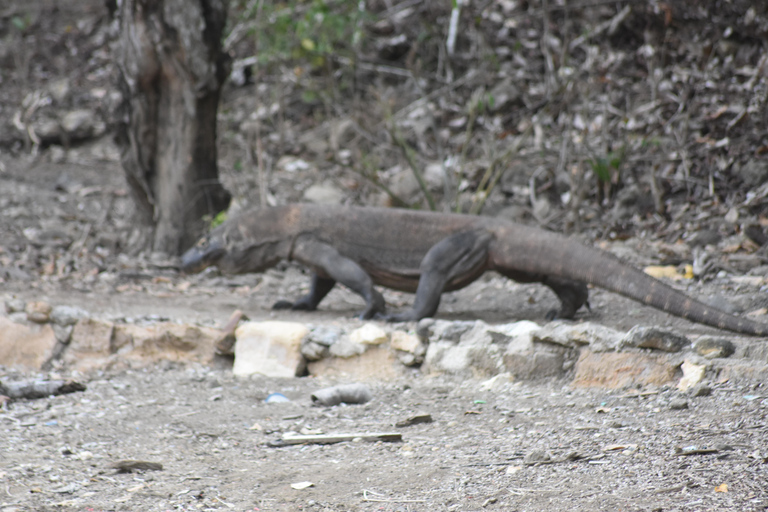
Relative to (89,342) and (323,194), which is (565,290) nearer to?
(89,342)

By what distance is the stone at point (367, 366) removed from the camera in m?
3.94

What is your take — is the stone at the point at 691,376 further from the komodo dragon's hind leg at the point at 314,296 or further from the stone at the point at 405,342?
the komodo dragon's hind leg at the point at 314,296

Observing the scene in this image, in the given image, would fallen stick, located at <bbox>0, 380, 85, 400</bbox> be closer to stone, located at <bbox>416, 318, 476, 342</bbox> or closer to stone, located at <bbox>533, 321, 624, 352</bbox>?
stone, located at <bbox>416, 318, 476, 342</bbox>

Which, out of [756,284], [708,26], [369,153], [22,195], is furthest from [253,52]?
[756,284]

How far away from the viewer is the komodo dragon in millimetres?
4531

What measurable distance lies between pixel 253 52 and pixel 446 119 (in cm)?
380

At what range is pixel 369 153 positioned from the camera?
9.59 metres

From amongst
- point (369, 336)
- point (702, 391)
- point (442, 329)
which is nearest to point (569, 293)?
→ point (442, 329)

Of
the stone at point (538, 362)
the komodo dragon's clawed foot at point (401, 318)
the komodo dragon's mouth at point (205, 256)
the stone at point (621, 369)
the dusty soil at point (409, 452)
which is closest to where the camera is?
the dusty soil at point (409, 452)

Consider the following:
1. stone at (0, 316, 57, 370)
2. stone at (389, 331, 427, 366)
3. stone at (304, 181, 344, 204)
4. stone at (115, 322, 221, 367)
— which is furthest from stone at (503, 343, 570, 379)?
stone at (304, 181, 344, 204)

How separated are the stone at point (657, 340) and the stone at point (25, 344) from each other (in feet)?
10.3

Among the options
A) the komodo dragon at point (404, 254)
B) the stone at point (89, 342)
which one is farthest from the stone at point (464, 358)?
the stone at point (89, 342)

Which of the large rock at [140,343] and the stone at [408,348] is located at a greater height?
the stone at [408,348]

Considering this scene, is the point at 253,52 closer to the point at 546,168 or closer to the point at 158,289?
the point at 546,168
